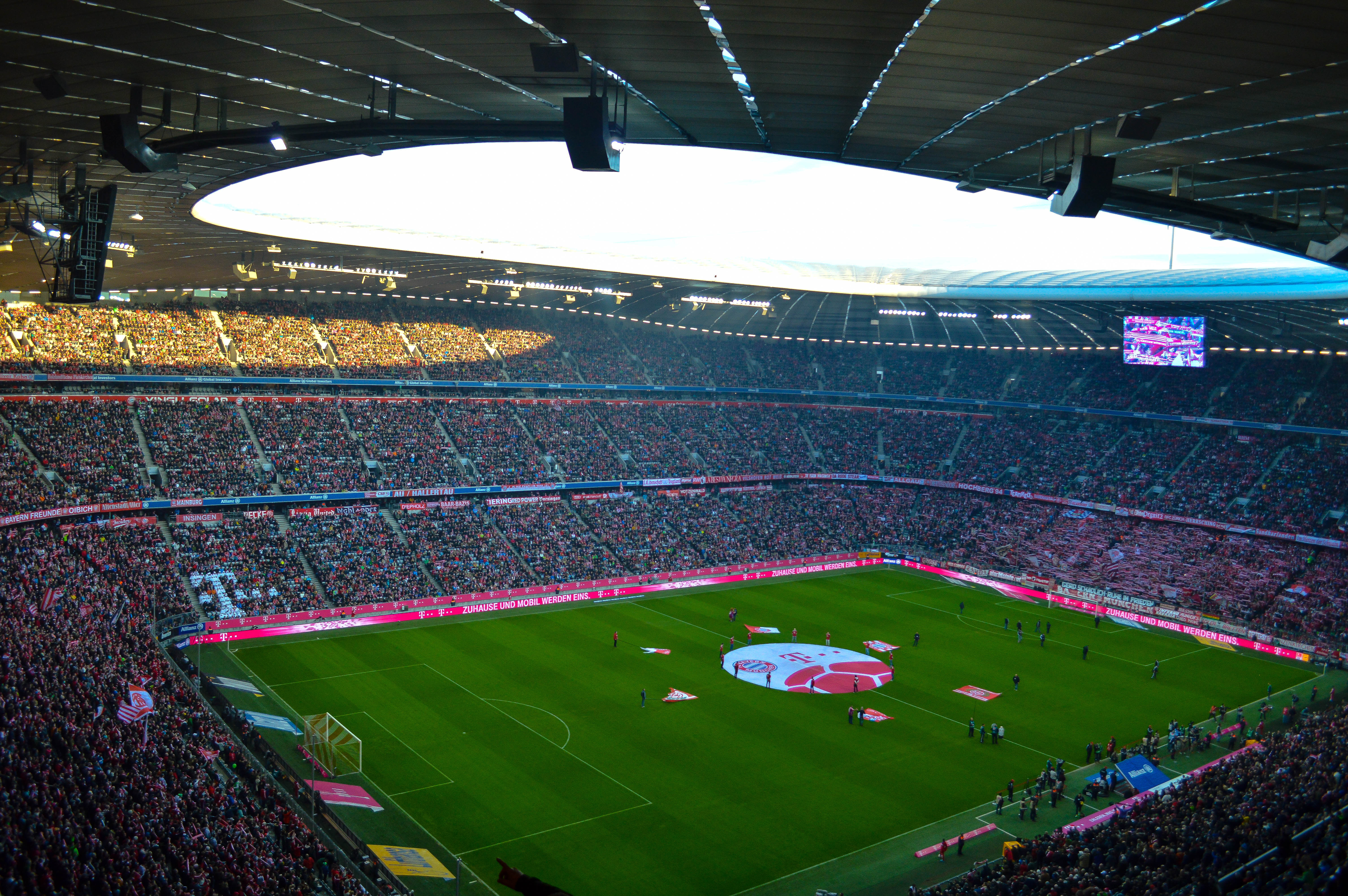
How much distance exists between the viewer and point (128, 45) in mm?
14555

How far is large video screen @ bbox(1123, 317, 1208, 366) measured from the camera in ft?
191

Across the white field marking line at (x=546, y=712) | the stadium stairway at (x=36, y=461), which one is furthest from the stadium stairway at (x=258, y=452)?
the white field marking line at (x=546, y=712)

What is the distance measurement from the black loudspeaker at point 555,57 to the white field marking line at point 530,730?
2076 cm

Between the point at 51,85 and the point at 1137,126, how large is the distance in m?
19.1

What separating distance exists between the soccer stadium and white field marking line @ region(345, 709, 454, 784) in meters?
0.20

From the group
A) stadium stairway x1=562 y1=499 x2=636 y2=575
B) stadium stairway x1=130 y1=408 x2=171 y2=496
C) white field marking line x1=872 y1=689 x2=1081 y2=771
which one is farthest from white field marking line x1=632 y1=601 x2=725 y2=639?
stadium stairway x1=130 y1=408 x2=171 y2=496

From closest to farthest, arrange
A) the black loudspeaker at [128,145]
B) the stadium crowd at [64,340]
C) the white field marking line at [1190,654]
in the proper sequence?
1. the black loudspeaker at [128,145]
2. the white field marking line at [1190,654]
3. the stadium crowd at [64,340]

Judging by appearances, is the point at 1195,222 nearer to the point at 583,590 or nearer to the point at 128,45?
the point at 128,45

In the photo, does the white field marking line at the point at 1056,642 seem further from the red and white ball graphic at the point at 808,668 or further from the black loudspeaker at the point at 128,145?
the black loudspeaker at the point at 128,145

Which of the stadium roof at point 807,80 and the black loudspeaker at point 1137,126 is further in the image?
the black loudspeaker at point 1137,126

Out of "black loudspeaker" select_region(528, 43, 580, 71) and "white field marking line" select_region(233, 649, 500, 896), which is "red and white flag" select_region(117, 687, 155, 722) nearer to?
"white field marking line" select_region(233, 649, 500, 896)

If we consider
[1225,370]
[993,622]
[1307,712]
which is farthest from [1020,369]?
[1307,712]

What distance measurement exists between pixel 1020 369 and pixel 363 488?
53878 mm

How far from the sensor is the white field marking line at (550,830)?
23.5 m
